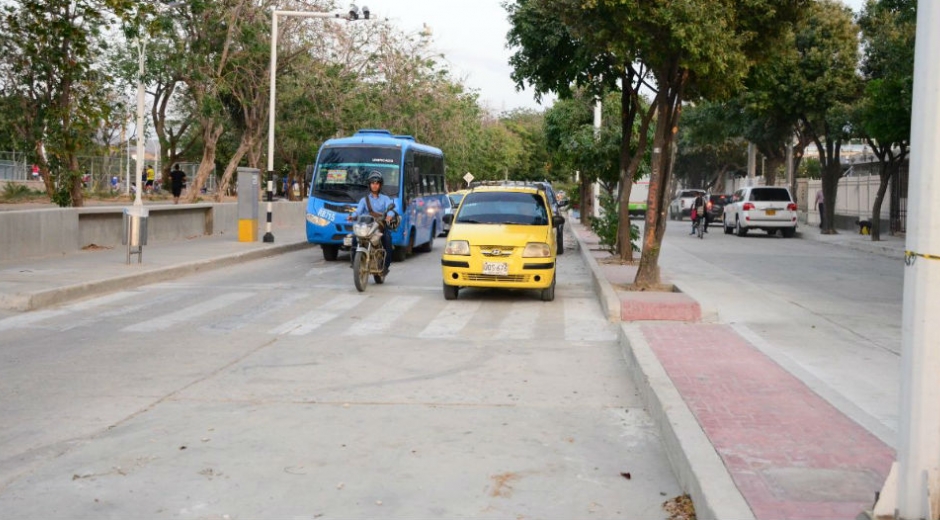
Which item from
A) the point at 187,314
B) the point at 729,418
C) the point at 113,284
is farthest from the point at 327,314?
the point at 729,418

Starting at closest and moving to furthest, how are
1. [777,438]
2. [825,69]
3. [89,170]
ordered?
[777,438], [825,69], [89,170]

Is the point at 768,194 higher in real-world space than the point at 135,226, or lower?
higher

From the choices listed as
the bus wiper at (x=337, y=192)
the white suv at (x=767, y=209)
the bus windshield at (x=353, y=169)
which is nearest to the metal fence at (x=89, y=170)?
the bus windshield at (x=353, y=169)

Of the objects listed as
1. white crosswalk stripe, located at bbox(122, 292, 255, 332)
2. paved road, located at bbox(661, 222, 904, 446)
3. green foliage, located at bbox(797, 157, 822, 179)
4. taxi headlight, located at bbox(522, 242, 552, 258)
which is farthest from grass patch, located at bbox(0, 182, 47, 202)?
green foliage, located at bbox(797, 157, 822, 179)

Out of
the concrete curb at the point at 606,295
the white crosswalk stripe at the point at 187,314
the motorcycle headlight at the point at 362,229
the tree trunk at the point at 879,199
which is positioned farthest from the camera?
the tree trunk at the point at 879,199

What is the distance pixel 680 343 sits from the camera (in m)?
11.0

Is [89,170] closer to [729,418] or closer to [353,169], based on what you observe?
[353,169]

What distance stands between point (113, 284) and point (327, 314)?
169 inches

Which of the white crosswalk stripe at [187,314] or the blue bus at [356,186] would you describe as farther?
the blue bus at [356,186]

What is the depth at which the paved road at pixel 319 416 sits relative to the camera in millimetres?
5965

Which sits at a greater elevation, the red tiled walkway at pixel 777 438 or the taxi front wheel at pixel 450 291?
the taxi front wheel at pixel 450 291

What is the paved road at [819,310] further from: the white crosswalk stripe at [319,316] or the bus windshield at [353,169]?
the bus windshield at [353,169]

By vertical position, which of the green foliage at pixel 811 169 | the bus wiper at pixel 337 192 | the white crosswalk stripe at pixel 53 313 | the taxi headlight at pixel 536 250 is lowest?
the white crosswalk stripe at pixel 53 313

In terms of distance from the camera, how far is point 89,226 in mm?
22656
